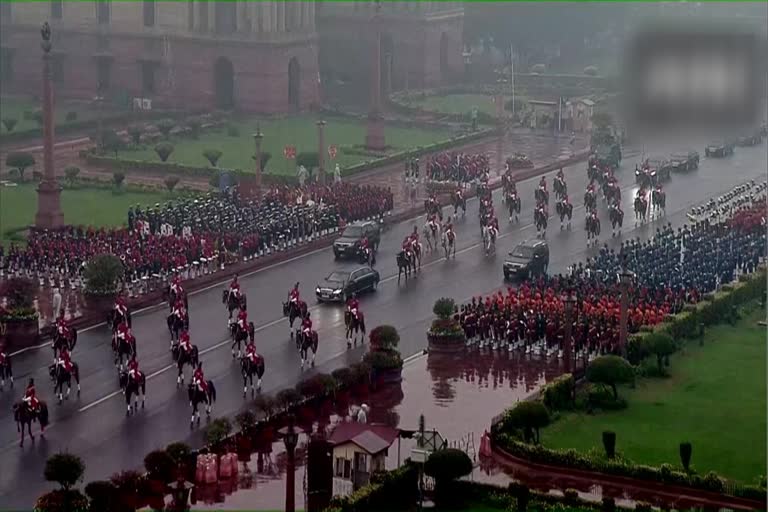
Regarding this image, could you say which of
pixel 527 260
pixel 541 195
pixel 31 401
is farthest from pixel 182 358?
pixel 541 195

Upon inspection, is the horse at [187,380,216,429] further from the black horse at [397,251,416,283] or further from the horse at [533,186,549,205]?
the horse at [533,186,549,205]

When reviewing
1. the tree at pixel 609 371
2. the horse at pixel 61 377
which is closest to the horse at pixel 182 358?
the horse at pixel 61 377

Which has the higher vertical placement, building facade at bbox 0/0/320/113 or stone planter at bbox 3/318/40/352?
building facade at bbox 0/0/320/113

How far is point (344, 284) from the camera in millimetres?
49438

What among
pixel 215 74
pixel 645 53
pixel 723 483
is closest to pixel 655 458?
pixel 723 483

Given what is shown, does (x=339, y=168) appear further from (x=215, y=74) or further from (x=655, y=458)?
(x=655, y=458)

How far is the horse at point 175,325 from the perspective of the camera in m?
44.5

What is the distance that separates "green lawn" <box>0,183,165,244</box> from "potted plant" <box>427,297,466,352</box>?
1758 cm

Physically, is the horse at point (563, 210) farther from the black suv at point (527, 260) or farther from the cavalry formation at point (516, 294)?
the black suv at point (527, 260)

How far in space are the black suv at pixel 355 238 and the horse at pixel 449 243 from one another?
2007 millimetres

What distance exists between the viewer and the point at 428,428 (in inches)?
1485

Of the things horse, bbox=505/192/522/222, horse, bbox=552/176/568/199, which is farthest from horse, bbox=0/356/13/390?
horse, bbox=552/176/568/199

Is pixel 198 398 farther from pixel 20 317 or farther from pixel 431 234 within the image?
pixel 431 234

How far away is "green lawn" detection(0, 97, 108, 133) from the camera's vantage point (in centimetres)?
8225
